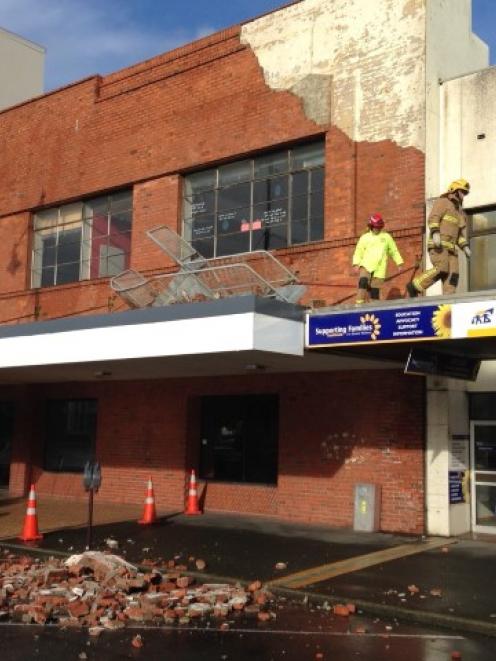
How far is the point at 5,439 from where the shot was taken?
843 inches

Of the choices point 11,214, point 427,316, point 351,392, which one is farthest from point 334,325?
point 11,214

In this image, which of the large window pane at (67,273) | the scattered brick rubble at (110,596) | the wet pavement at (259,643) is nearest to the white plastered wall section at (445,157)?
the scattered brick rubble at (110,596)

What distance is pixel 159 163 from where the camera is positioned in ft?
58.4

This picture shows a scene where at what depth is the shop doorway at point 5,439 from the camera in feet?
69.4

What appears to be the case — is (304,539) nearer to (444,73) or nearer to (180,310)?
(180,310)

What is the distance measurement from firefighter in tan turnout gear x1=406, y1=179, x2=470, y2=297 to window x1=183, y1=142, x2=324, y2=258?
381cm

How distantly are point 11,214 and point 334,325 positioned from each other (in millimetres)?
12491

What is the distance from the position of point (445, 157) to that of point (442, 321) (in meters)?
4.63

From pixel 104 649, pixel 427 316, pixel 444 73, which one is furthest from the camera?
pixel 444 73

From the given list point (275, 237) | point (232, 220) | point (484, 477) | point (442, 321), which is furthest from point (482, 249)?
point (232, 220)

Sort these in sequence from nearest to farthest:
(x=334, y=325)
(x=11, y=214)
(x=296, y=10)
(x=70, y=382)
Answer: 1. (x=334, y=325)
2. (x=296, y=10)
3. (x=70, y=382)
4. (x=11, y=214)

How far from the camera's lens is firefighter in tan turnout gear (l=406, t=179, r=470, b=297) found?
11578 mm

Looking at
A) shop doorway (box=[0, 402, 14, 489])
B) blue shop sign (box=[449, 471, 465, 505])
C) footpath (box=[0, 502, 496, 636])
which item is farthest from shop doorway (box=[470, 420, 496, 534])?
shop doorway (box=[0, 402, 14, 489])

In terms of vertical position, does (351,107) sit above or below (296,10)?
below
